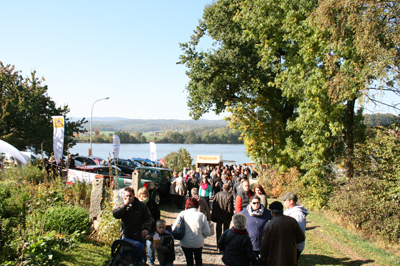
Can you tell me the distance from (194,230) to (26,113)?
93.3 ft

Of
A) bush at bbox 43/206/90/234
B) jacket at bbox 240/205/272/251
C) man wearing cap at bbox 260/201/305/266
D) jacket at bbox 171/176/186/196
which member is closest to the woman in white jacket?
jacket at bbox 240/205/272/251

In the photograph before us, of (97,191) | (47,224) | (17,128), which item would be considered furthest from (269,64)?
(17,128)

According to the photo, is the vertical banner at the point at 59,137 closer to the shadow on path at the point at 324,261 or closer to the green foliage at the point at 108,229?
the green foliage at the point at 108,229

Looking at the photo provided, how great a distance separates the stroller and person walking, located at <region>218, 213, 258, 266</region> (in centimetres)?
131

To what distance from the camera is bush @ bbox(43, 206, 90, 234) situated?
266 inches

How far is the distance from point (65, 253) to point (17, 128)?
26.6 m

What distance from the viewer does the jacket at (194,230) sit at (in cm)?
488

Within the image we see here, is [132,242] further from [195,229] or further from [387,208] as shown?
[387,208]

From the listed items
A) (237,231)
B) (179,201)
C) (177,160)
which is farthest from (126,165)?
(237,231)

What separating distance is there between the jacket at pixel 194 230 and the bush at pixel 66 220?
316 cm

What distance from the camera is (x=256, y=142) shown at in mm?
20031

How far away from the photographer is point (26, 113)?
28.0m

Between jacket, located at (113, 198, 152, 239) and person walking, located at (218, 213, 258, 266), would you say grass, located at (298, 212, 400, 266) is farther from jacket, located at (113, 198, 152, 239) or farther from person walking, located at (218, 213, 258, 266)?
jacket, located at (113, 198, 152, 239)

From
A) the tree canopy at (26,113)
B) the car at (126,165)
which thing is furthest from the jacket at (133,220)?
the tree canopy at (26,113)
